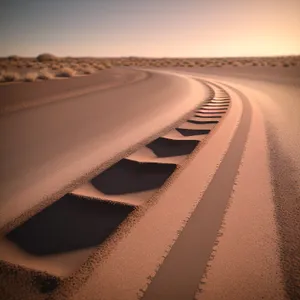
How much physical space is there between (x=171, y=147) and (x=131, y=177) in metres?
1.24

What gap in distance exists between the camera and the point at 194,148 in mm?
3844

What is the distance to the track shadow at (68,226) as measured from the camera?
193cm

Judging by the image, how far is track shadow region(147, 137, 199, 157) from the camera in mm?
3801

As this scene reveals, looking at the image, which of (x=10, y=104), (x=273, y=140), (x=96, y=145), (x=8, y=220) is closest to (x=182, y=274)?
(x=8, y=220)

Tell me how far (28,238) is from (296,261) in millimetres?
1952

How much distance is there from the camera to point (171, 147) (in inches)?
160

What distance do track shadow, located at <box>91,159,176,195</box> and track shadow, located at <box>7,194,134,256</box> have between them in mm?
366

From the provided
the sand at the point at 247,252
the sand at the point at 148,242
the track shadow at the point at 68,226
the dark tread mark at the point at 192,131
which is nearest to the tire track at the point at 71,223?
the track shadow at the point at 68,226

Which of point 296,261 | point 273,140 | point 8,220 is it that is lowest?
point 8,220

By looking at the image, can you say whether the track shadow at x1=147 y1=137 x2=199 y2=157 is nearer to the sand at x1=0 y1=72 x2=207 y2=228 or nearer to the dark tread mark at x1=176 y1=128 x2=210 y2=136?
the sand at x1=0 y1=72 x2=207 y2=228

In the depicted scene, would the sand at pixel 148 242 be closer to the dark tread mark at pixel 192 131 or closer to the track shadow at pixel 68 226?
the track shadow at pixel 68 226

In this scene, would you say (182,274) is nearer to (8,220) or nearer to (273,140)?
(8,220)

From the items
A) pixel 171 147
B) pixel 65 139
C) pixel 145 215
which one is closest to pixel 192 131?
pixel 171 147

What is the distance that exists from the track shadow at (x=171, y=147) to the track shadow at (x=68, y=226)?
1593 millimetres
